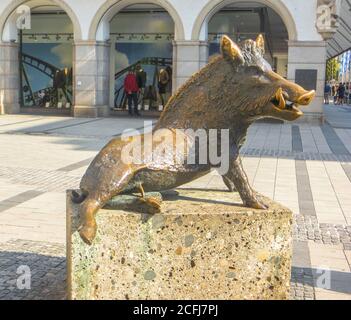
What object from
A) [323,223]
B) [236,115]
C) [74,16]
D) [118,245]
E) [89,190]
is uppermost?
[74,16]

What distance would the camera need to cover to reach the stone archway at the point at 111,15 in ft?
61.4

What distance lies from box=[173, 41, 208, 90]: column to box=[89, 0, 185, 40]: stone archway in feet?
1.10

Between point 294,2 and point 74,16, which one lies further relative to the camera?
point 74,16

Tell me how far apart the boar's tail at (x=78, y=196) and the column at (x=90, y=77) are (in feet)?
54.3

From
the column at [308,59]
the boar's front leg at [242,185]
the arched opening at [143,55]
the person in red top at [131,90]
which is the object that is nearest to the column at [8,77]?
the arched opening at [143,55]

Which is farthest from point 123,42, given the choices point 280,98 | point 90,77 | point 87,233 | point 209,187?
point 87,233

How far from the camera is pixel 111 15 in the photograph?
19.8 meters

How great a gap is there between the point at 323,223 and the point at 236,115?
3.28 metres

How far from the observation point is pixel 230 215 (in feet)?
11.2

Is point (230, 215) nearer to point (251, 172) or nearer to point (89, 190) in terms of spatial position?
point (89, 190)

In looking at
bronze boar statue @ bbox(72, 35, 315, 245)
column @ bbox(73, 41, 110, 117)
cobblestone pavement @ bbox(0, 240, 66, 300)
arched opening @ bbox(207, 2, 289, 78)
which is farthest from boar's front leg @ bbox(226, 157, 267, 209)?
column @ bbox(73, 41, 110, 117)

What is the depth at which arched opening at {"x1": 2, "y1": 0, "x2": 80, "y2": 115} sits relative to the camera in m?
22.4
